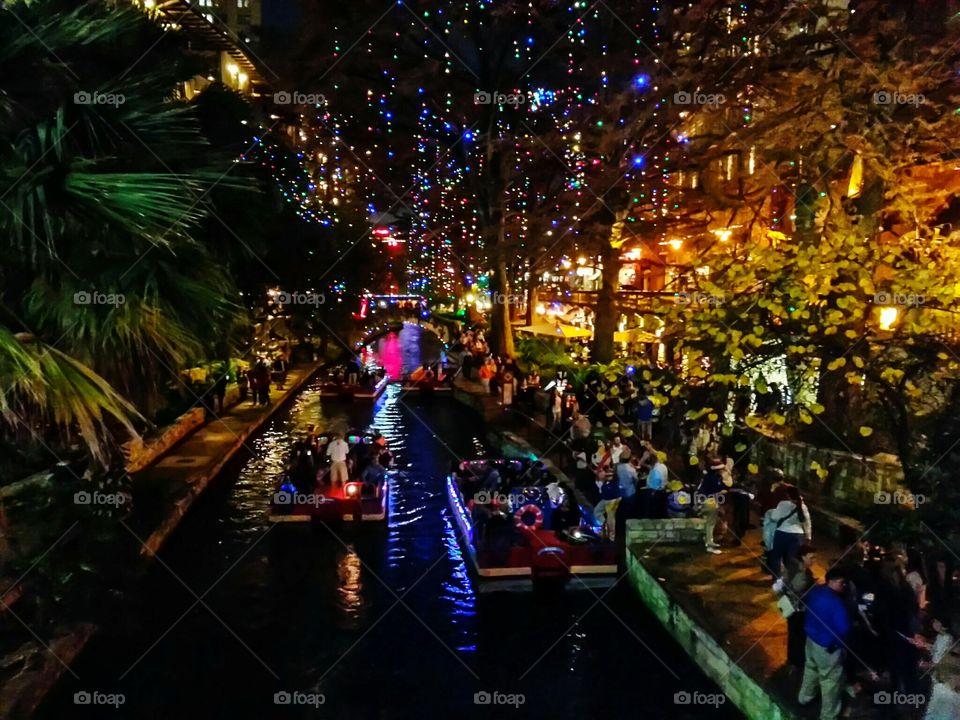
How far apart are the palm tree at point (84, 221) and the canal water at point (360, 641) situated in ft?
12.4

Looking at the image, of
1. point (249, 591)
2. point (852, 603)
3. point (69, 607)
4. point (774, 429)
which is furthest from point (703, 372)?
point (69, 607)

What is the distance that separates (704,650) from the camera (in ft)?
28.9

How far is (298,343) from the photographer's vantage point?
39.7 meters

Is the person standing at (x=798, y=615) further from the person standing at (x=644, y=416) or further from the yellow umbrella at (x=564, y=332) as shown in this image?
the yellow umbrella at (x=564, y=332)

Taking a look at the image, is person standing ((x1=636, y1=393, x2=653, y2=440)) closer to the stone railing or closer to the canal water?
the canal water

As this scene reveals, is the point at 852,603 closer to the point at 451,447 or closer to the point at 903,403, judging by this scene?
the point at 903,403

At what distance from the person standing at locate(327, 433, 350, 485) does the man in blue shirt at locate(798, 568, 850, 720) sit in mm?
9689

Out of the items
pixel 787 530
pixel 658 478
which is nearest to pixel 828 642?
pixel 787 530

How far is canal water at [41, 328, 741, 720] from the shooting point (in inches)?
339

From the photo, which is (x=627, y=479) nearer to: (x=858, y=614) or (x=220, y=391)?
(x=858, y=614)

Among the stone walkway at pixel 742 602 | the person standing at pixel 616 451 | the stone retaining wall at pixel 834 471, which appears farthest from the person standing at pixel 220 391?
the stone retaining wall at pixel 834 471

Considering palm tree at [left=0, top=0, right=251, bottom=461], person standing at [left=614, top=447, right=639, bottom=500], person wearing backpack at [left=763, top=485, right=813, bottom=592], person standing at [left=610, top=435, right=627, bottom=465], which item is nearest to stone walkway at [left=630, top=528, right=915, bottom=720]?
person wearing backpack at [left=763, top=485, right=813, bottom=592]

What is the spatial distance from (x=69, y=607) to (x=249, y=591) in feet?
8.48

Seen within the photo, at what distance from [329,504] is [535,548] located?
14.9 ft
